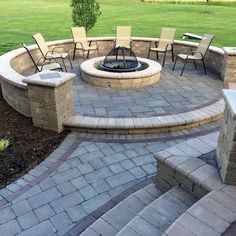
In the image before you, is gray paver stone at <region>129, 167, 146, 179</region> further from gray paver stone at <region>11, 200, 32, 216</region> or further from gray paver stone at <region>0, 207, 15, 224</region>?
gray paver stone at <region>0, 207, 15, 224</region>

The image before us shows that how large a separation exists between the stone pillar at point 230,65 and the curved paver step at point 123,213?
496cm

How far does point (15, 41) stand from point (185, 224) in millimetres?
13236

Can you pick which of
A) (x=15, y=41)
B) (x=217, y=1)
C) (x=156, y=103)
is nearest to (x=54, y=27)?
(x=15, y=41)

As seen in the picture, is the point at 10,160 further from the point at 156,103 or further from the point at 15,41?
the point at 15,41

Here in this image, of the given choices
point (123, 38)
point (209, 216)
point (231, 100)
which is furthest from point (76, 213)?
point (123, 38)

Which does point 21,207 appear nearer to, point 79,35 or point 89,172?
point 89,172

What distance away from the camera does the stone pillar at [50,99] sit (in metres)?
5.46

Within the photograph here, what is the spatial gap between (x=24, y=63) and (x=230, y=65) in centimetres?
579

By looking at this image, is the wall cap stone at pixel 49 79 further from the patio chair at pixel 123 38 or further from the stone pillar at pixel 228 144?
the patio chair at pixel 123 38

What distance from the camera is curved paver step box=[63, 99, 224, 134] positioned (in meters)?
5.71

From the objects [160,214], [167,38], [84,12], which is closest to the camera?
[160,214]

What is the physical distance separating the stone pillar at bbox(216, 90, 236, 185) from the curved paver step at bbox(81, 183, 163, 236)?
0.91 meters

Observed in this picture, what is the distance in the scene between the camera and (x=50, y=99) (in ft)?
18.0

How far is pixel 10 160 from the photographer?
500 cm
